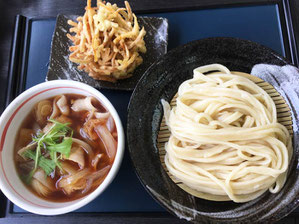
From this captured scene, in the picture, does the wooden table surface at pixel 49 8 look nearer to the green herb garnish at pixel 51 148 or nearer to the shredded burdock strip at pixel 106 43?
the shredded burdock strip at pixel 106 43

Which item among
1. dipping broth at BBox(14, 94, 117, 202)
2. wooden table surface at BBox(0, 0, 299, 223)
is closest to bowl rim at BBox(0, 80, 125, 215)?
dipping broth at BBox(14, 94, 117, 202)

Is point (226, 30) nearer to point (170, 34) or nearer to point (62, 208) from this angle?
point (170, 34)

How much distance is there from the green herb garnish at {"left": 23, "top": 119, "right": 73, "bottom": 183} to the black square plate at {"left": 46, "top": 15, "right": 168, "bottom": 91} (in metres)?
0.55

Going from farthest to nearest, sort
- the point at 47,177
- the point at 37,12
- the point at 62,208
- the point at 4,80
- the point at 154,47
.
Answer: the point at 37,12, the point at 4,80, the point at 154,47, the point at 47,177, the point at 62,208

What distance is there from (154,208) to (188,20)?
1398 millimetres

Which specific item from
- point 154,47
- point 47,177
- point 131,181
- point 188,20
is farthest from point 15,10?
point 131,181

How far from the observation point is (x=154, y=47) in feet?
6.34

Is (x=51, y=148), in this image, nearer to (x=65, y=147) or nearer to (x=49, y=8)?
(x=65, y=147)

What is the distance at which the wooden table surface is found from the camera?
2.06 metres

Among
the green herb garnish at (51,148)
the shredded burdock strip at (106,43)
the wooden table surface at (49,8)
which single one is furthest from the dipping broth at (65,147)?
the wooden table surface at (49,8)

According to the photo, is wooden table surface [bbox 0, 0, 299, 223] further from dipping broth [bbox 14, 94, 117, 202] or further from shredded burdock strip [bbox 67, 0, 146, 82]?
dipping broth [bbox 14, 94, 117, 202]

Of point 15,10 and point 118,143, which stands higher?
point 15,10

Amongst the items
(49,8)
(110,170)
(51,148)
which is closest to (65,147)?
(51,148)

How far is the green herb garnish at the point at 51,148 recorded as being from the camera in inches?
54.1
